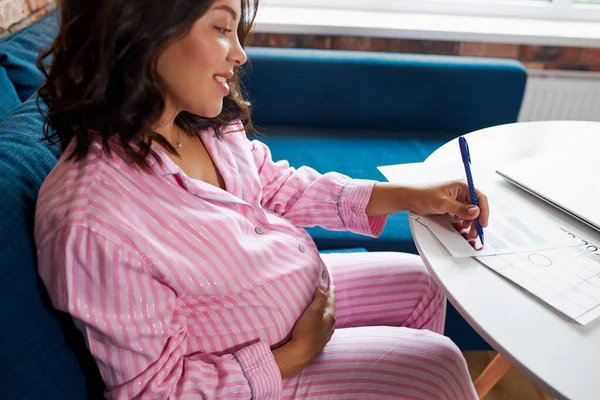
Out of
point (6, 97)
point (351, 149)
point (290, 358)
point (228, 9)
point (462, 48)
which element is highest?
point (228, 9)

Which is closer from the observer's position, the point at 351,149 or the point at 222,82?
the point at 222,82

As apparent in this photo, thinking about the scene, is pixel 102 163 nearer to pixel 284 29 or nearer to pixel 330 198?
pixel 330 198

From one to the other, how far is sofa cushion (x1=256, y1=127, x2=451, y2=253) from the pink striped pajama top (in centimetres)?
58

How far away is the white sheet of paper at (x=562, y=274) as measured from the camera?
73 centimetres

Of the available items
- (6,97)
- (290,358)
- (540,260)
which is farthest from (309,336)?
(6,97)

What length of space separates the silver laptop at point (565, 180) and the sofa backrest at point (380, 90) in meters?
0.85

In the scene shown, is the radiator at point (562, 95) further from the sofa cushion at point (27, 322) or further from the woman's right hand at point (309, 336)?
the sofa cushion at point (27, 322)

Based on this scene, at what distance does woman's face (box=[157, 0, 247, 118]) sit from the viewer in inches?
28.5

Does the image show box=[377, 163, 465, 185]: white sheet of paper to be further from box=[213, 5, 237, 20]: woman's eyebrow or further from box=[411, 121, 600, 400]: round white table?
box=[213, 5, 237, 20]: woman's eyebrow

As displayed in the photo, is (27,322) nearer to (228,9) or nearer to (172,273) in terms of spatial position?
(172,273)

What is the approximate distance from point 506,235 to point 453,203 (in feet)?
0.33

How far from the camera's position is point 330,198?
3.48ft

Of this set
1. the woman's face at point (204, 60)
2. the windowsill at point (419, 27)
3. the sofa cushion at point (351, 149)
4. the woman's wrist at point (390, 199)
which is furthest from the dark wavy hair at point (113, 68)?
the windowsill at point (419, 27)

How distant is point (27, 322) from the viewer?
67 cm
